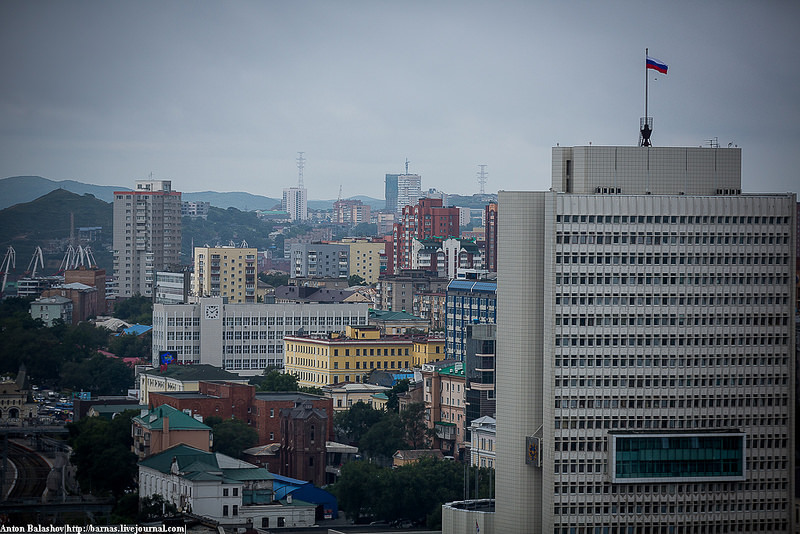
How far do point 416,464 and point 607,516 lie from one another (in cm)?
2676

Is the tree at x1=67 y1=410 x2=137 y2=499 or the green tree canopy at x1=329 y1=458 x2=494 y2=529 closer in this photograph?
the green tree canopy at x1=329 y1=458 x2=494 y2=529

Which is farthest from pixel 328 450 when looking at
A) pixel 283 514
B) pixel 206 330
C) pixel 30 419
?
pixel 206 330

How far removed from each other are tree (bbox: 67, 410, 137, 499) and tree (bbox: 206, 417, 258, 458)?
17.5 ft

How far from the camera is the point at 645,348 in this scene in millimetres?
75938

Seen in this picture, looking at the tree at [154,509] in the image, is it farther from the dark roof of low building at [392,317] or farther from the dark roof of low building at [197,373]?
the dark roof of low building at [392,317]

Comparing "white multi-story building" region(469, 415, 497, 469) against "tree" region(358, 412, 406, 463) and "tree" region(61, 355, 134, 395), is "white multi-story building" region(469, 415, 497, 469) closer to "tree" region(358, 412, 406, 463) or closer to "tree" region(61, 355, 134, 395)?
"tree" region(358, 412, 406, 463)

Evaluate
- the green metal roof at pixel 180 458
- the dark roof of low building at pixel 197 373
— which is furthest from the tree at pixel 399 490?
the dark roof of low building at pixel 197 373

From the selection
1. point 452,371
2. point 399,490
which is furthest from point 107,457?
point 452,371

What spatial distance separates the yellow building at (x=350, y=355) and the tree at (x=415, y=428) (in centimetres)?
2801

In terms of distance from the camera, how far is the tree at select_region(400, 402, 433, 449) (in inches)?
4577

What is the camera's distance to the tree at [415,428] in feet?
381

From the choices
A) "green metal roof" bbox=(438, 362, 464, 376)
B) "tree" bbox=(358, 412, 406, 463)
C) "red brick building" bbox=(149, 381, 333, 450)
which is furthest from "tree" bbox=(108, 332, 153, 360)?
"tree" bbox=(358, 412, 406, 463)

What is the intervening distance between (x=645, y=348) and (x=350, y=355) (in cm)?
7228

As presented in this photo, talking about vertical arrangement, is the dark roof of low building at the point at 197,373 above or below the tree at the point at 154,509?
above
